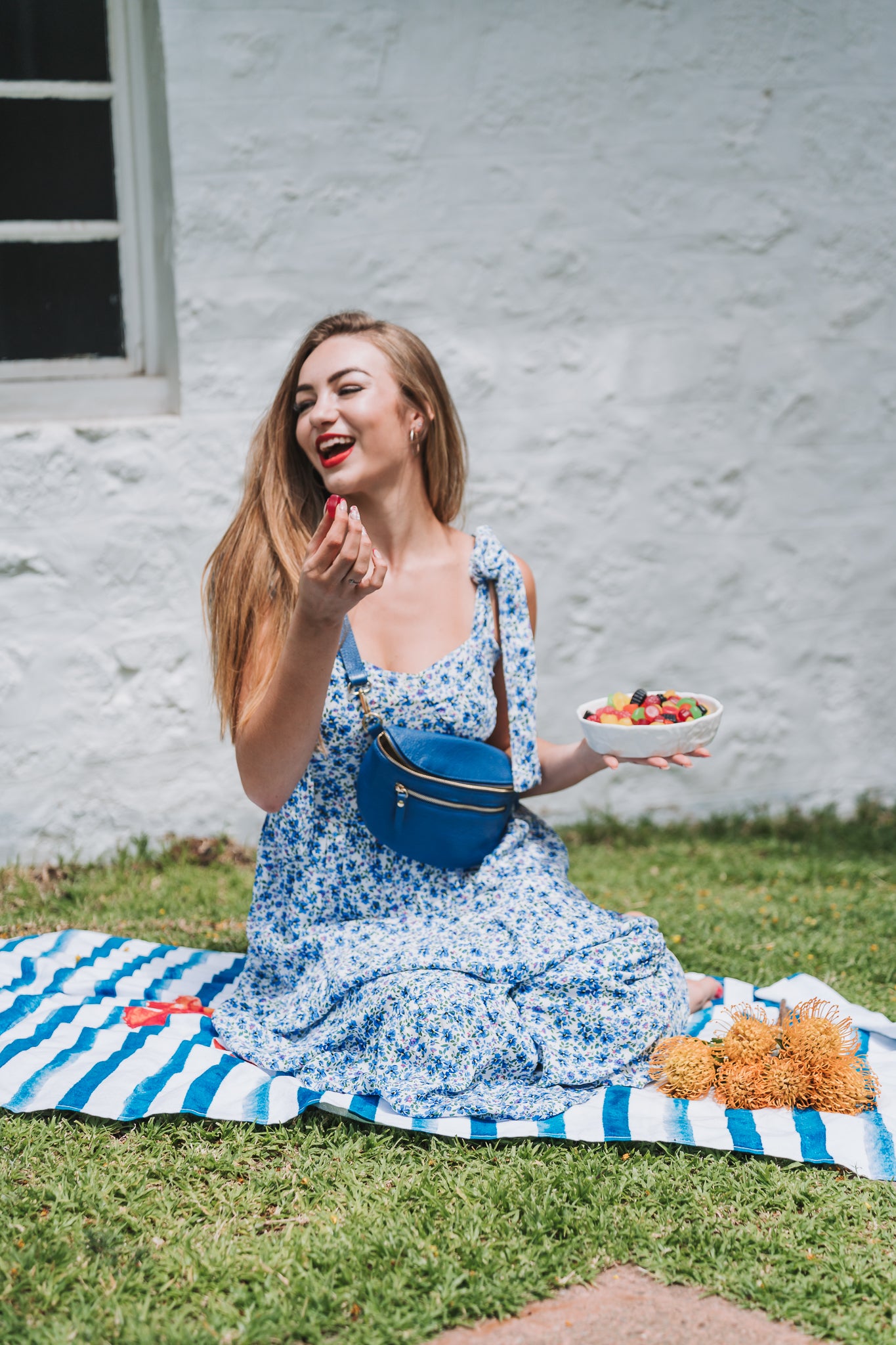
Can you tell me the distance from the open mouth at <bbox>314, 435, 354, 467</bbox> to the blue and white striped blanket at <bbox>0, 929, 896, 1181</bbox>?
1.27 m

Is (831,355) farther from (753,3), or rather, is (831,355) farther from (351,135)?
(351,135)

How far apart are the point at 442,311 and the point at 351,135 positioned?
620 millimetres

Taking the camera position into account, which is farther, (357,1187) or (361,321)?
(361,321)

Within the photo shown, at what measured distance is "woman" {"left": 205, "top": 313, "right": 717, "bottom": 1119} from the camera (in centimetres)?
235

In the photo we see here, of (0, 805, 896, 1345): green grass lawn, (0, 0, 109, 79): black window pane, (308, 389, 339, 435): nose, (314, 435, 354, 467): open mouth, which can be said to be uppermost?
(0, 0, 109, 79): black window pane

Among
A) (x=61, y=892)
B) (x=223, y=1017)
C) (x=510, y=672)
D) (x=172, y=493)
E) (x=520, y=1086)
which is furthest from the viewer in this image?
(x=172, y=493)

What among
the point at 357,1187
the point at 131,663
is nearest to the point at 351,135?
the point at 131,663

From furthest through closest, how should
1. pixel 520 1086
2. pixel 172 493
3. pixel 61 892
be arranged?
1. pixel 172 493
2. pixel 61 892
3. pixel 520 1086

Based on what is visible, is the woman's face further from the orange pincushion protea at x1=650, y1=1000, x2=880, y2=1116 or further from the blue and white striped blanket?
the orange pincushion protea at x1=650, y1=1000, x2=880, y2=1116

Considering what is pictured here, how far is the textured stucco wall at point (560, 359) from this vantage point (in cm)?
393

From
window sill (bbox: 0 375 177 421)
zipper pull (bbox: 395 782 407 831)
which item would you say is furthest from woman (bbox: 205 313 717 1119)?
window sill (bbox: 0 375 177 421)

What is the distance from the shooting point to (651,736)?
8.22 feet

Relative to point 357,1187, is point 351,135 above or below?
above

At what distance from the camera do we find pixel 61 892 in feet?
12.4
